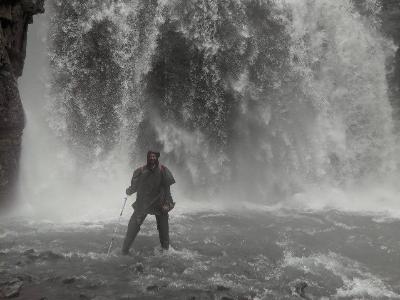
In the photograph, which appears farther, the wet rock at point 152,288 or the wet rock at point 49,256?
the wet rock at point 49,256

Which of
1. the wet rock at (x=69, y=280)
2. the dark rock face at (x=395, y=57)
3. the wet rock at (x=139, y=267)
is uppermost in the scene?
the dark rock face at (x=395, y=57)

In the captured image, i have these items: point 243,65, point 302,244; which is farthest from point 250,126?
point 302,244

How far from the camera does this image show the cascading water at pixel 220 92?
15039 millimetres

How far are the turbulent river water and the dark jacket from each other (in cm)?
235

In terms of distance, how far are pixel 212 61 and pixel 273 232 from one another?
6.30 metres

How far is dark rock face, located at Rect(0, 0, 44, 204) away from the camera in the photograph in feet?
35.1

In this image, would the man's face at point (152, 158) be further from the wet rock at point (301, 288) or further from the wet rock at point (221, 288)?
the wet rock at point (301, 288)

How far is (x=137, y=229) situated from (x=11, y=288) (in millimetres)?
2478

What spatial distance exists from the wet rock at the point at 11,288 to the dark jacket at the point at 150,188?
2.39m

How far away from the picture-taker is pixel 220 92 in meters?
15.5

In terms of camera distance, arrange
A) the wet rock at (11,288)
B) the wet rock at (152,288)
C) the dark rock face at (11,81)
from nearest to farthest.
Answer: the wet rock at (11,288)
the wet rock at (152,288)
the dark rock face at (11,81)

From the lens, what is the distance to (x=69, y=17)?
14.9m

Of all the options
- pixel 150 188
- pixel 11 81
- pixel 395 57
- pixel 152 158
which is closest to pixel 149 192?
pixel 150 188

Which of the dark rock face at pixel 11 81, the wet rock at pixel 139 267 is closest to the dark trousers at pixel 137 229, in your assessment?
the wet rock at pixel 139 267
